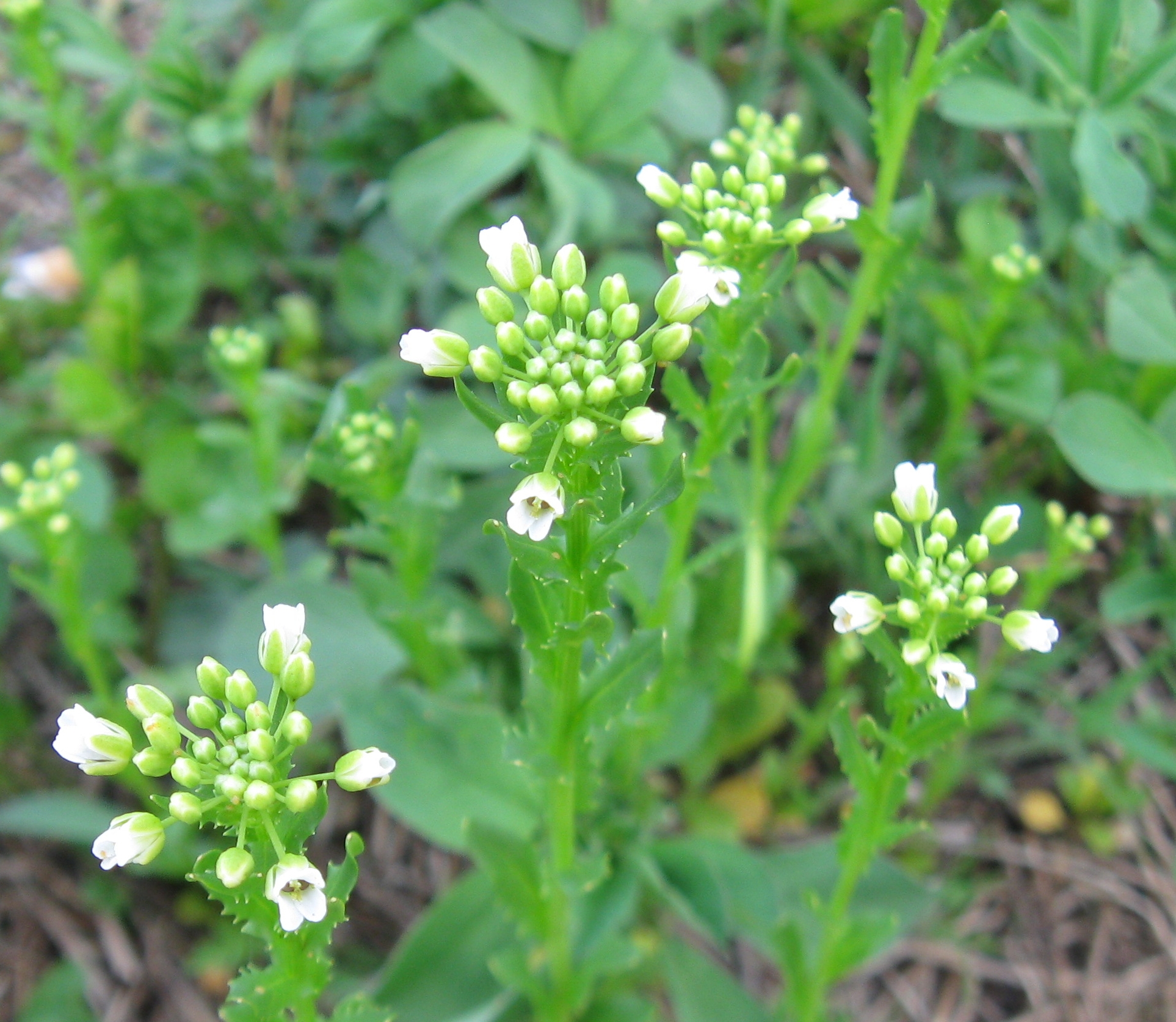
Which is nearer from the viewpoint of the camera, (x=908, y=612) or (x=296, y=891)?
(x=296, y=891)

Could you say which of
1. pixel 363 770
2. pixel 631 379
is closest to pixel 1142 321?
pixel 631 379

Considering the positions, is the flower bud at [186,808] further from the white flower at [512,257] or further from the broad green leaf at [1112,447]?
the broad green leaf at [1112,447]

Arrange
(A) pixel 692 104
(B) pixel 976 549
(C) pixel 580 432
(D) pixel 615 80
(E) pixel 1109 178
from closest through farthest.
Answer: (C) pixel 580 432, (B) pixel 976 549, (E) pixel 1109 178, (D) pixel 615 80, (A) pixel 692 104

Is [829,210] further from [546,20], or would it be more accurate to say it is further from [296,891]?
[546,20]

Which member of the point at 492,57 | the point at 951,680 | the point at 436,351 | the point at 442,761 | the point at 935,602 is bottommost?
the point at 442,761

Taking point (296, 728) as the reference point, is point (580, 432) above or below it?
above

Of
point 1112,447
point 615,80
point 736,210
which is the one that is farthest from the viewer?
point 615,80

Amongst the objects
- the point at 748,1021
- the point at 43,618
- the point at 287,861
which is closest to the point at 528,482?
the point at 287,861

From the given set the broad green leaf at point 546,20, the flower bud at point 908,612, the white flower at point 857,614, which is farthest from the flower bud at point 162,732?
the broad green leaf at point 546,20
